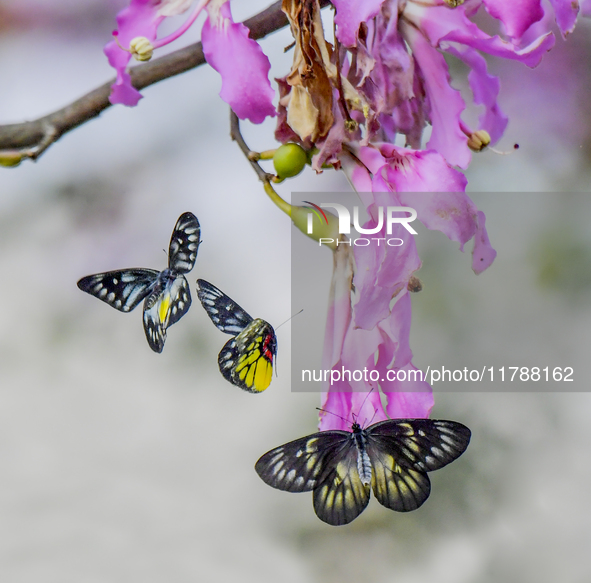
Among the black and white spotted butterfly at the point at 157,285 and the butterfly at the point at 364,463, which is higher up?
the black and white spotted butterfly at the point at 157,285

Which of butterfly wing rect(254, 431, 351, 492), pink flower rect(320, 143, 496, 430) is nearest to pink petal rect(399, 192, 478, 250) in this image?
pink flower rect(320, 143, 496, 430)

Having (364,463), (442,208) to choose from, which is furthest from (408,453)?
(442,208)

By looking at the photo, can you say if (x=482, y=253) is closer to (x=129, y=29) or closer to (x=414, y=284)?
(x=414, y=284)

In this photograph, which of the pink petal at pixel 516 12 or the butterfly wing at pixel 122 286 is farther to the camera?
the butterfly wing at pixel 122 286

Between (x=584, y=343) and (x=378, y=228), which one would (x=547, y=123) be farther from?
(x=378, y=228)

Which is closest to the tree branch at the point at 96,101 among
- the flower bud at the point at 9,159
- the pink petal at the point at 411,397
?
the flower bud at the point at 9,159

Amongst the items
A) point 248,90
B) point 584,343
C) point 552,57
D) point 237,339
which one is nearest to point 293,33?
point 248,90

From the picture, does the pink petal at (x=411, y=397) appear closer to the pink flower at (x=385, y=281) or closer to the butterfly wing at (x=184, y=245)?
the pink flower at (x=385, y=281)

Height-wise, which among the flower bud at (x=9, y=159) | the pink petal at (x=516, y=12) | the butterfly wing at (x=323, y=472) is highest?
the pink petal at (x=516, y=12)
